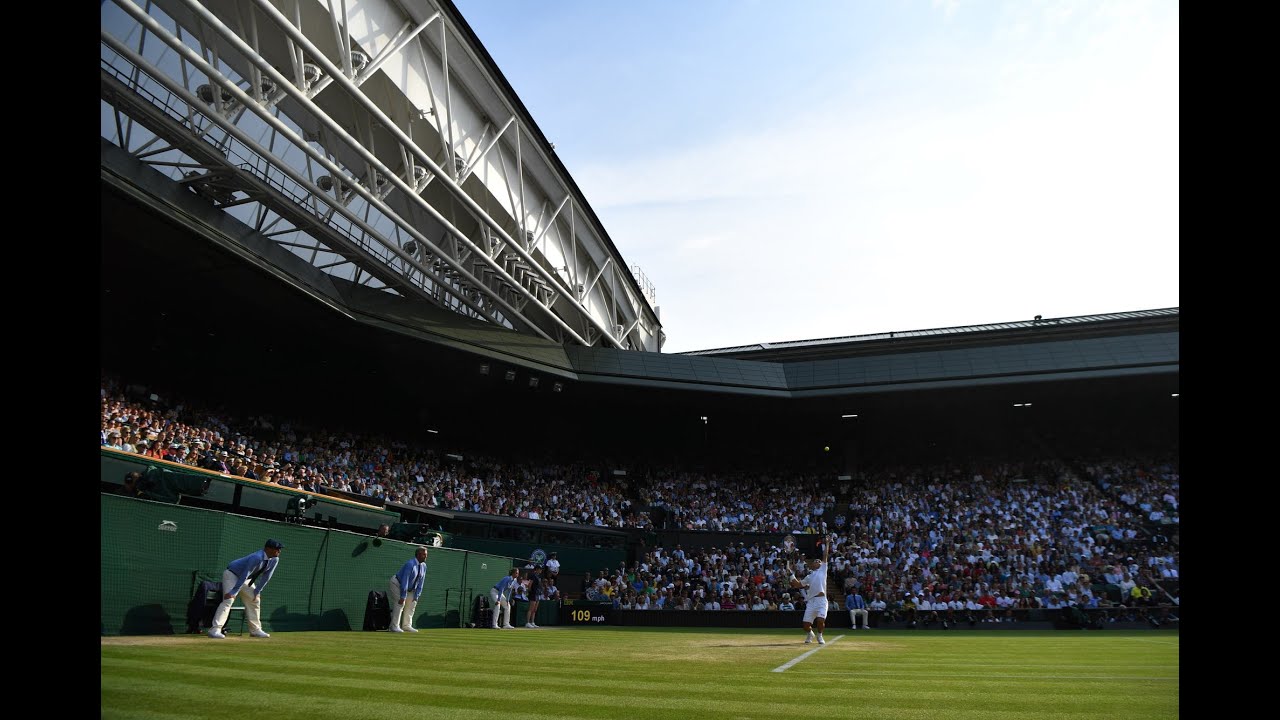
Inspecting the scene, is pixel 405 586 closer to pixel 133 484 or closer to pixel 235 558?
pixel 235 558

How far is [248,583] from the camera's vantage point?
1248 cm

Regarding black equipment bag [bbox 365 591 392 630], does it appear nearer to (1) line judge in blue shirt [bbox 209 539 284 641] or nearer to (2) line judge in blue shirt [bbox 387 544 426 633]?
(2) line judge in blue shirt [bbox 387 544 426 633]

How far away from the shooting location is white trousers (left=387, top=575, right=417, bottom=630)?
16.8 meters

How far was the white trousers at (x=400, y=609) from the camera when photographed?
662 inches

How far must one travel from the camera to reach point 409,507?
99.3 ft

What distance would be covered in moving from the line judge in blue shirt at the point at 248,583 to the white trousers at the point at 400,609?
14.1ft

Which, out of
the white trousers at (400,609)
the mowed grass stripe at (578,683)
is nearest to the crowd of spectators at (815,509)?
the white trousers at (400,609)

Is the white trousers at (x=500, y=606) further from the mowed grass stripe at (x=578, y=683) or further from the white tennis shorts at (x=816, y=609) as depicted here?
the mowed grass stripe at (x=578, y=683)

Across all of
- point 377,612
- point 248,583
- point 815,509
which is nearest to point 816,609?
point 377,612

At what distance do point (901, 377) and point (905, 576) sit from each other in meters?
10.8

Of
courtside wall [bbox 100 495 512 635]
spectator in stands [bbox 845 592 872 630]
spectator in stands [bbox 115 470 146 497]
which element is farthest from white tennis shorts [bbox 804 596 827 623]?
spectator in stands [bbox 845 592 872 630]

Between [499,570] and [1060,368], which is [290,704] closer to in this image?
[499,570]

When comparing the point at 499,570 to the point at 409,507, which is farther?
the point at 409,507
